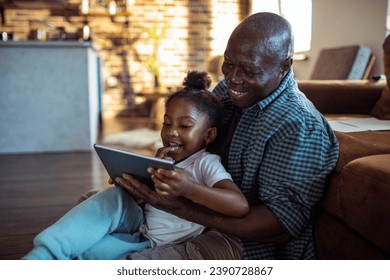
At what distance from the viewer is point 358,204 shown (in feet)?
2.70

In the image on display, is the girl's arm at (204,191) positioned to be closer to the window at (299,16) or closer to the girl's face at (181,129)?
the girl's face at (181,129)

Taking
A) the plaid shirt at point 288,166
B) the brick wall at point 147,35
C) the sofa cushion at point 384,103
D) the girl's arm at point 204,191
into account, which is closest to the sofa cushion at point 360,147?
the plaid shirt at point 288,166

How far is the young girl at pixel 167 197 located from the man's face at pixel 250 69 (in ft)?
0.50

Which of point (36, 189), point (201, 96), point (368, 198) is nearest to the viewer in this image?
point (368, 198)

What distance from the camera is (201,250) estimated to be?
93 centimetres

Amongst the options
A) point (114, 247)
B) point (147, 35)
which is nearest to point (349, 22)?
point (114, 247)

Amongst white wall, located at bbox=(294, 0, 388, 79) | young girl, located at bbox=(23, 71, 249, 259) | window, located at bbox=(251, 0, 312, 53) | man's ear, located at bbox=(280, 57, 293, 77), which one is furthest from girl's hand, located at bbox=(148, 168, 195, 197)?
white wall, located at bbox=(294, 0, 388, 79)

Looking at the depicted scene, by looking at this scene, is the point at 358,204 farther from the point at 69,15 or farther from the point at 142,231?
the point at 69,15

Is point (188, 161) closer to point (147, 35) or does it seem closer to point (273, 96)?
point (273, 96)

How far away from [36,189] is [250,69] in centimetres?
160

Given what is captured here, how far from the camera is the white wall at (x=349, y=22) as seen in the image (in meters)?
1.31

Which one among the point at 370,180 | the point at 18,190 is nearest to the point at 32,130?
the point at 18,190

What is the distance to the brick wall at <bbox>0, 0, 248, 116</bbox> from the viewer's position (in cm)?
535

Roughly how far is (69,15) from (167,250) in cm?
506
